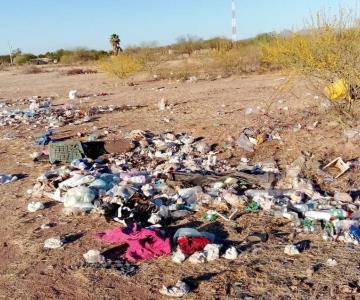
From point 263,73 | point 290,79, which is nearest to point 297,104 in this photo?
point 290,79

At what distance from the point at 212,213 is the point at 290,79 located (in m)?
4.47

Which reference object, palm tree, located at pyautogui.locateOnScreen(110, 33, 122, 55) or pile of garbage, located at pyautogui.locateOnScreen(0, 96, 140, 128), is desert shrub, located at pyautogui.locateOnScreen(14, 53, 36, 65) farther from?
pile of garbage, located at pyautogui.locateOnScreen(0, 96, 140, 128)

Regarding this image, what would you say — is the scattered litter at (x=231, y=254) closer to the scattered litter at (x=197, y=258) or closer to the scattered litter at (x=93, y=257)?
the scattered litter at (x=197, y=258)

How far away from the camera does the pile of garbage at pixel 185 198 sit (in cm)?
505

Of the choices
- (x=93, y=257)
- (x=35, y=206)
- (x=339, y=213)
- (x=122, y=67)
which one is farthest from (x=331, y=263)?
(x=122, y=67)

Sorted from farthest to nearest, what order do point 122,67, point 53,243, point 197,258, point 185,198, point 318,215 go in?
point 122,67
point 185,198
point 318,215
point 53,243
point 197,258

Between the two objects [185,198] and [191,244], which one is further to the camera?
[185,198]

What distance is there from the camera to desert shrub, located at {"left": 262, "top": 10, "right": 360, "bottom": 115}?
8.41 meters

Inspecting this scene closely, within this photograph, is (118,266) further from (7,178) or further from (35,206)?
(7,178)

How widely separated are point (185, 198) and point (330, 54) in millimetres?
3705

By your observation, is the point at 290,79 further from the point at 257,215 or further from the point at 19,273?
the point at 19,273

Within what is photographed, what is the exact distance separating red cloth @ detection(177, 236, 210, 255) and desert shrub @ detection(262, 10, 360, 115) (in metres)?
4.55

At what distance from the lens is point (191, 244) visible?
16.2 feet

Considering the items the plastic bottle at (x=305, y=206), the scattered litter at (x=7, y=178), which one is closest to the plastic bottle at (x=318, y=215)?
the plastic bottle at (x=305, y=206)
